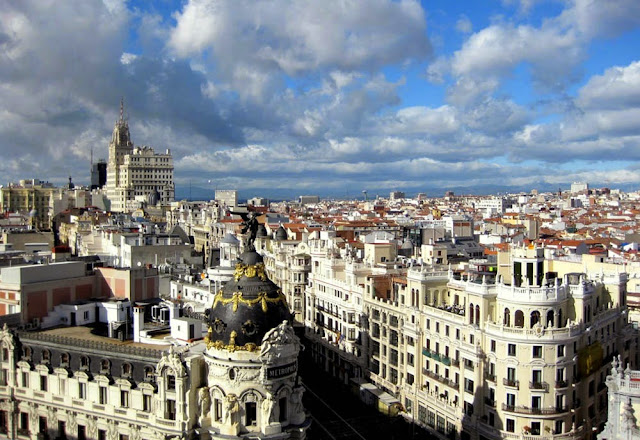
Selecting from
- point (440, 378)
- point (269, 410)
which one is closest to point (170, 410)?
point (269, 410)

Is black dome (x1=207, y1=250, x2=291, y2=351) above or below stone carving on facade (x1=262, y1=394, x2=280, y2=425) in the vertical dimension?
above

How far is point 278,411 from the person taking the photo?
152 ft

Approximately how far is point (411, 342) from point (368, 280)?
12.3m

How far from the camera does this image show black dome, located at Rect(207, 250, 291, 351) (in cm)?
4619

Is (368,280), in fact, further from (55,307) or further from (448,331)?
(55,307)

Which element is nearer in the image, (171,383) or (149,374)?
(171,383)

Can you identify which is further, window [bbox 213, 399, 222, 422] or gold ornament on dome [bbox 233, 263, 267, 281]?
gold ornament on dome [bbox 233, 263, 267, 281]

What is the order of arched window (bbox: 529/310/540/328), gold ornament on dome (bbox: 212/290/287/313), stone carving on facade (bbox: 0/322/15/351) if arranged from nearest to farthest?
gold ornament on dome (bbox: 212/290/287/313) < stone carving on facade (bbox: 0/322/15/351) < arched window (bbox: 529/310/540/328)

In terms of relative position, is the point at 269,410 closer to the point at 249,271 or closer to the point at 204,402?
the point at 204,402

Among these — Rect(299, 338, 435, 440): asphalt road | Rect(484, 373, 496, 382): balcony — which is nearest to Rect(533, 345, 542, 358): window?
Rect(484, 373, 496, 382): balcony

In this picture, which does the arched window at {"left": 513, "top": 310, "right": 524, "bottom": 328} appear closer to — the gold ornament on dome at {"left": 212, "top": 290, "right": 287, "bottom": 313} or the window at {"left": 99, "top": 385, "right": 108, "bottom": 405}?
the gold ornament on dome at {"left": 212, "top": 290, "right": 287, "bottom": 313}

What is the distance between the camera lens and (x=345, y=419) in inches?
3147

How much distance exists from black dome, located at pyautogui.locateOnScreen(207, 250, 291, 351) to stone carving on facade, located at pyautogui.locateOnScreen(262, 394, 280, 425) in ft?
12.3

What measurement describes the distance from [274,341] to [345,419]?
38.2 m
